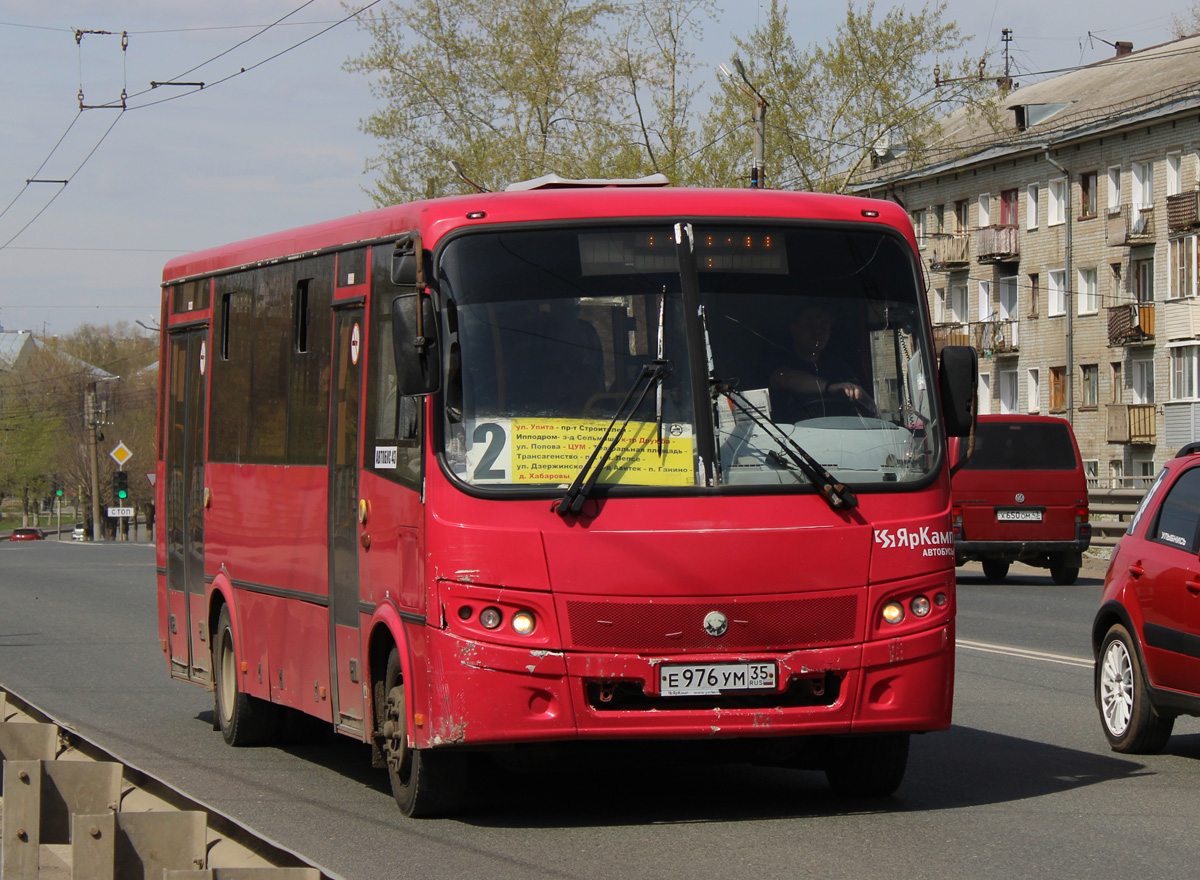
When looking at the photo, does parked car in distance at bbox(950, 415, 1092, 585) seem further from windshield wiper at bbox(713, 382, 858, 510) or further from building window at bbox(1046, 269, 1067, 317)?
building window at bbox(1046, 269, 1067, 317)

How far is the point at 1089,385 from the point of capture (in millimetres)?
64812

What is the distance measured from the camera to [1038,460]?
89.7ft

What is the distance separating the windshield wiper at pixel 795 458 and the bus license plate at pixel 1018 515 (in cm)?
1988

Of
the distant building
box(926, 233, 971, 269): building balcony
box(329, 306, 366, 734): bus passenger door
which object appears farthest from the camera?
the distant building


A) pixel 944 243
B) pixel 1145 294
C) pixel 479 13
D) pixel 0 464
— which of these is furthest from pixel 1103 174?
pixel 0 464

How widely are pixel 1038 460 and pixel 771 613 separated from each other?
20388mm

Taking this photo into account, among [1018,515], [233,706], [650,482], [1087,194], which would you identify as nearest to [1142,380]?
[1087,194]

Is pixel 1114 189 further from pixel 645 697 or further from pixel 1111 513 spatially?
pixel 645 697

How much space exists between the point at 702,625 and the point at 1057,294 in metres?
61.3

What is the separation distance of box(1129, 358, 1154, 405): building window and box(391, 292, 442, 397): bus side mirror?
185ft

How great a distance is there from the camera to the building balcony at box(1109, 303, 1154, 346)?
60781mm

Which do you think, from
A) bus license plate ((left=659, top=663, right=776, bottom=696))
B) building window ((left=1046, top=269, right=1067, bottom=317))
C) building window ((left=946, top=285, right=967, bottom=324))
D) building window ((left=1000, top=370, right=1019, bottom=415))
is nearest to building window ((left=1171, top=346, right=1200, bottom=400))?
building window ((left=1046, top=269, right=1067, bottom=317))

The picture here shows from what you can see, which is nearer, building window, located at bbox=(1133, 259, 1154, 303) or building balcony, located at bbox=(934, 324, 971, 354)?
building window, located at bbox=(1133, 259, 1154, 303)

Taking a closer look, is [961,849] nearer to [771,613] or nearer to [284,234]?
[771,613]
